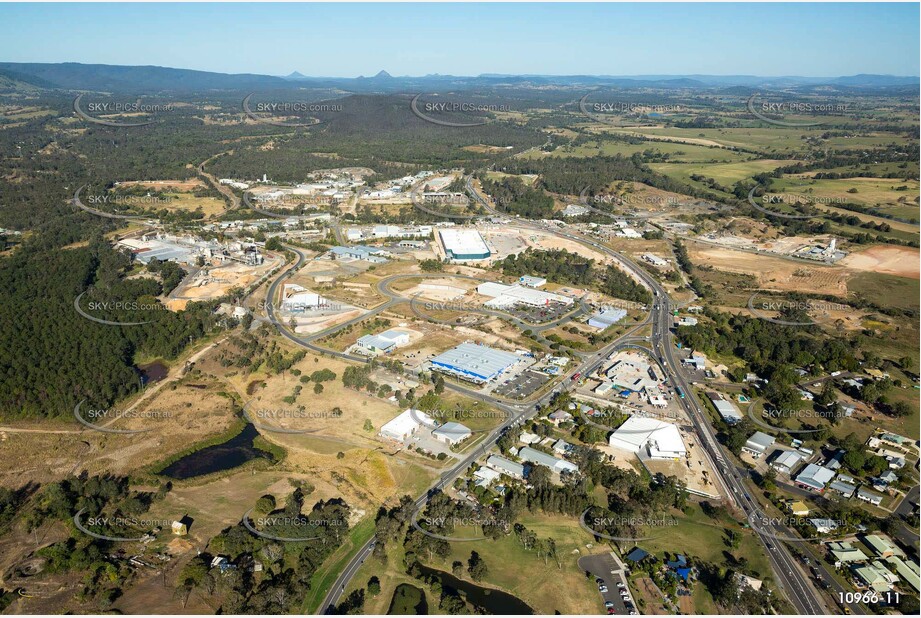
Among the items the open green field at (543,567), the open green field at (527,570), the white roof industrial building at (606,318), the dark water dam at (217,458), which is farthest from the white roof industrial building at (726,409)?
the dark water dam at (217,458)

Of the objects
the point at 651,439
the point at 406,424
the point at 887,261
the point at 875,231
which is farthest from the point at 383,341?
the point at 875,231

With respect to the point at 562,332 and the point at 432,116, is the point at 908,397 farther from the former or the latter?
the point at 432,116

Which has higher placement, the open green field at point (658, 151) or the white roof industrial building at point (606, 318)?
the open green field at point (658, 151)

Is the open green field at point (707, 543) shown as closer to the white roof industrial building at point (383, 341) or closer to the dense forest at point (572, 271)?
the white roof industrial building at point (383, 341)

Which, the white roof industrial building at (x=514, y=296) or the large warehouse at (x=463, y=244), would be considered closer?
the white roof industrial building at (x=514, y=296)

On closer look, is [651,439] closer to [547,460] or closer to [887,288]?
[547,460]

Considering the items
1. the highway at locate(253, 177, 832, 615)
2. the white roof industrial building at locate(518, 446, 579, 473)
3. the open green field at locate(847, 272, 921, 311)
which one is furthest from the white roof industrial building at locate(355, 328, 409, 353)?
the open green field at locate(847, 272, 921, 311)

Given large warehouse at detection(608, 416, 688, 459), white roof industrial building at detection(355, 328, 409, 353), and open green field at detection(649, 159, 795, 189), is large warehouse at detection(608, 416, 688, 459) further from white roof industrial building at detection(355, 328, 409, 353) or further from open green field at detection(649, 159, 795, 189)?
open green field at detection(649, 159, 795, 189)

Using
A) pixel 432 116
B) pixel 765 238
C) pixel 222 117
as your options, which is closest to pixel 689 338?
pixel 765 238
